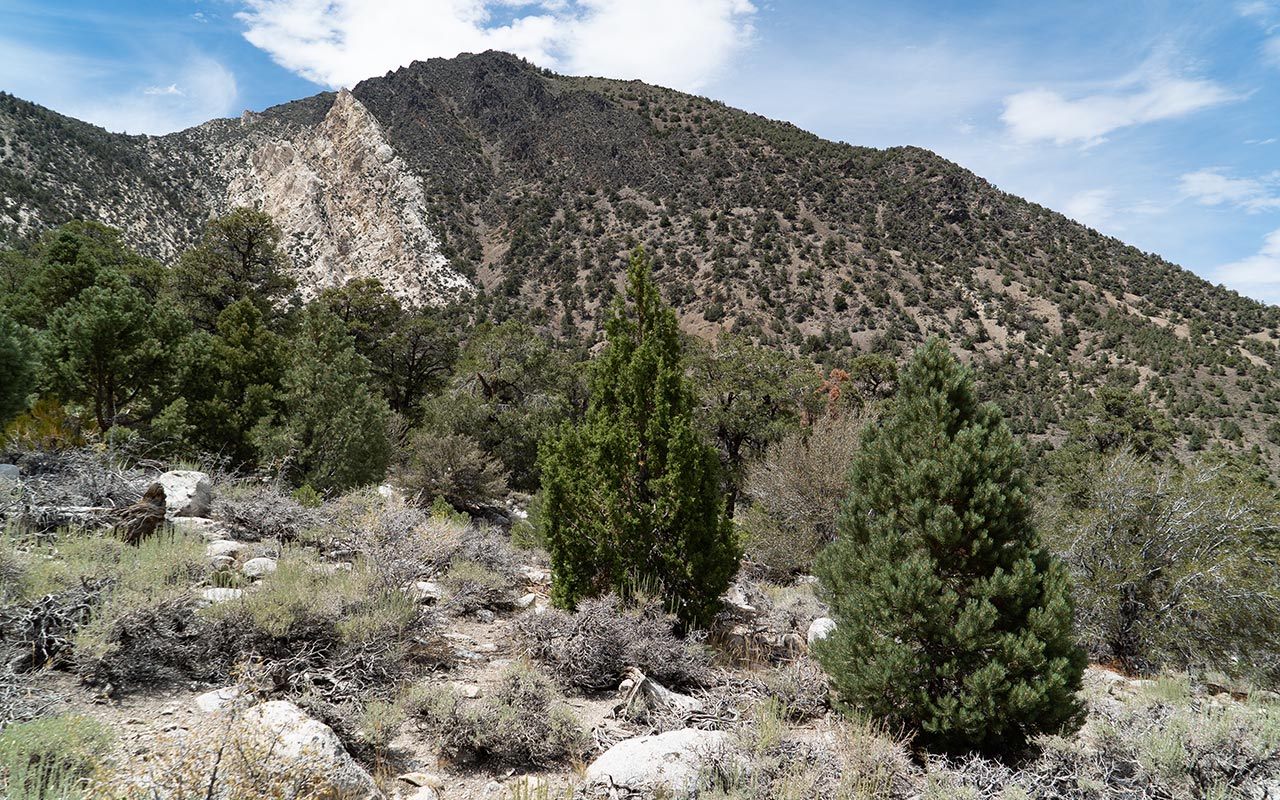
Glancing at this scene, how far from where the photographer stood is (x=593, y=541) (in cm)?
712

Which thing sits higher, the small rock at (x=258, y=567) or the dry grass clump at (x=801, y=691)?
the small rock at (x=258, y=567)

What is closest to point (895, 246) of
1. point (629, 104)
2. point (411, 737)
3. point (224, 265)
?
point (629, 104)

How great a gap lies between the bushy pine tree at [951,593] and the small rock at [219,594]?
5015 millimetres

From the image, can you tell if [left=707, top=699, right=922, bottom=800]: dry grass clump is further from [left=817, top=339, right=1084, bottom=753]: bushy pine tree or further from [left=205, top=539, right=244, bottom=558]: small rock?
[left=205, top=539, right=244, bottom=558]: small rock

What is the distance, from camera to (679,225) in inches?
2068

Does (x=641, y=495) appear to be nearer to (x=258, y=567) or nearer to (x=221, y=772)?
(x=258, y=567)

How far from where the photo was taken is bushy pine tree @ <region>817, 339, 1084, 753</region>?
454 centimetres

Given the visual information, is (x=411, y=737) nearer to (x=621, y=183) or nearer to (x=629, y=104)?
(x=621, y=183)

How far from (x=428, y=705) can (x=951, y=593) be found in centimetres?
406

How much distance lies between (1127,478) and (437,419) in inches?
722

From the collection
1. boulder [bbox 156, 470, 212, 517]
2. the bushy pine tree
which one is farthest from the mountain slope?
boulder [bbox 156, 470, 212, 517]

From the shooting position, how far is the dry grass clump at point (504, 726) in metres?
4.25

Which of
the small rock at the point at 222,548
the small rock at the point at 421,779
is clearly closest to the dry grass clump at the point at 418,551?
the small rock at the point at 222,548

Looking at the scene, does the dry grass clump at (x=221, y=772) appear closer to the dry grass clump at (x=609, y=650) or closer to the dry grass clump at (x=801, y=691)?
the dry grass clump at (x=609, y=650)
